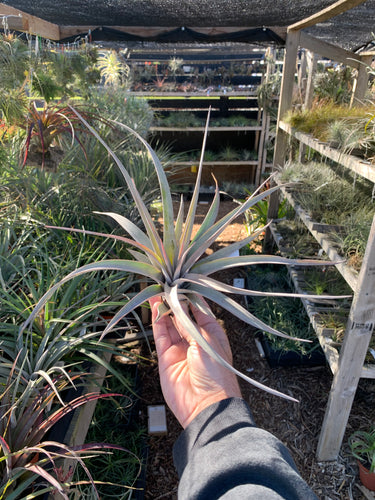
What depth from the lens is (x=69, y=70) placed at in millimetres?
2611

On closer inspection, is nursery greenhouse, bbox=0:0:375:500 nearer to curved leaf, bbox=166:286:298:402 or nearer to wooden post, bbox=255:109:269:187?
curved leaf, bbox=166:286:298:402

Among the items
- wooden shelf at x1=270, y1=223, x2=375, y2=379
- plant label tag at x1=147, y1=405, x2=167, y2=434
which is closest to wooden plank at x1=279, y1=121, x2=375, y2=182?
wooden shelf at x1=270, y1=223, x2=375, y2=379

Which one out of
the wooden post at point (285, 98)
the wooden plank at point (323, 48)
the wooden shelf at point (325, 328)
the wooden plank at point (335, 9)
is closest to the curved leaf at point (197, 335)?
the wooden shelf at point (325, 328)

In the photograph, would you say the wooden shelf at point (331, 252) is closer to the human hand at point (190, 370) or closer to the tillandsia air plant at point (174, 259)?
the tillandsia air plant at point (174, 259)

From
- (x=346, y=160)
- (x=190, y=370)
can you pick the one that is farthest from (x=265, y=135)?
(x=190, y=370)

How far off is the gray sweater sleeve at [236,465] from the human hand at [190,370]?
10 centimetres

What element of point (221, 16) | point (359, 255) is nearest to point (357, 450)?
point (359, 255)

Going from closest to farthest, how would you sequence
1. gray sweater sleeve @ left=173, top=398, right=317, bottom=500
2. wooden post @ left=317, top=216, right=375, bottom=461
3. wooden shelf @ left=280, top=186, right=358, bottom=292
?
gray sweater sleeve @ left=173, top=398, right=317, bottom=500 → wooden post @ left=317, top=216, right=375, bottom=461 → wooden shelf @ left=280, top=186, right=358, bottom=292

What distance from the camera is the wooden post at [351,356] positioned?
1.24 metres

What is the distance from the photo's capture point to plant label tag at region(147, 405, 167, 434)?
1681 mm

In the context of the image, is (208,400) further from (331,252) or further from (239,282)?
(239,282)

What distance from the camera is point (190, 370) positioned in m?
0.99

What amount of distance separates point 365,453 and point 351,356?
674 mm

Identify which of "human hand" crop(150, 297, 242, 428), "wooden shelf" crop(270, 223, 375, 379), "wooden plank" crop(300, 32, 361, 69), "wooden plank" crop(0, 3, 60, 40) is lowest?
"wooden shelf" crop(270, 223, 375, 379)
